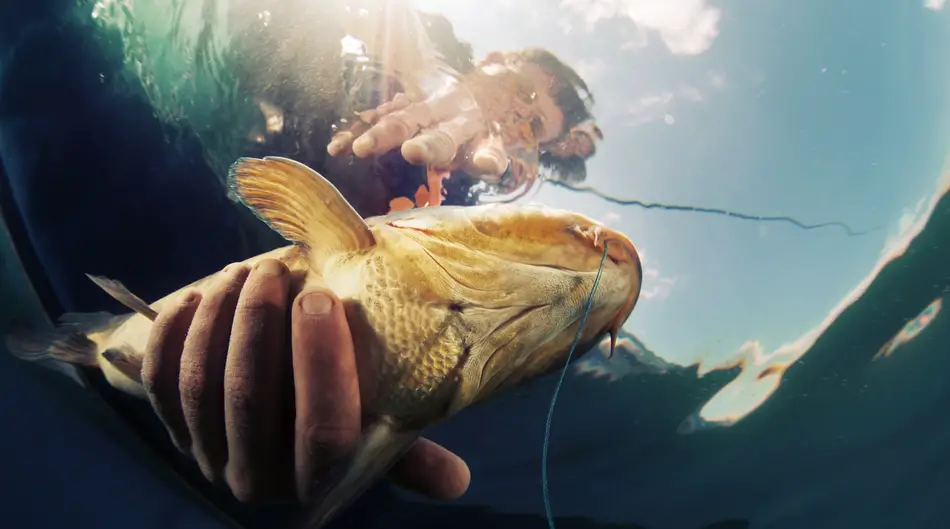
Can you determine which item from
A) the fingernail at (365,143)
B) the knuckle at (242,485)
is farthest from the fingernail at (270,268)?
the fingernail at (365,143)

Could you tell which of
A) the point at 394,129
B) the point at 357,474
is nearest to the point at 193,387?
the point at 357,474

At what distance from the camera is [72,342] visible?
2.60 metres

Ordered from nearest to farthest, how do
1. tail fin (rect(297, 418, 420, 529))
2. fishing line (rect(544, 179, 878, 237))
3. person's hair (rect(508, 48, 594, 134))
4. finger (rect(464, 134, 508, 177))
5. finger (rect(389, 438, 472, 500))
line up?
tail fin (rect(297, 418, 420, 529)), finger (rect(389, 438, 472, 500)), finger (rect(464, 134, 508, 177)), person's hair (rect(508, 48, 594, 134)), fishing line (rect(544, 179, 878, 237))

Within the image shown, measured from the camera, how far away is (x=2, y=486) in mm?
3512

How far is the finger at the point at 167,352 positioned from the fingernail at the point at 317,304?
505 millimetres

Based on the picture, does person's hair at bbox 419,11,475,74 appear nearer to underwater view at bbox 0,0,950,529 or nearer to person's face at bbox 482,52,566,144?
underwater view at bbox 0,0,950,529

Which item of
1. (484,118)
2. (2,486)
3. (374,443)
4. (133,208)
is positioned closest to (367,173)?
(484,118)

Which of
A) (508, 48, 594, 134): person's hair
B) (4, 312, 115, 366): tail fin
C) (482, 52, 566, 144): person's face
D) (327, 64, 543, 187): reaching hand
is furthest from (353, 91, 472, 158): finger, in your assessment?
(4, 312, 115, 366): tail fin

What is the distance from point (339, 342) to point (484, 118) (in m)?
3.08

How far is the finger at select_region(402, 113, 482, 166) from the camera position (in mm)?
2979

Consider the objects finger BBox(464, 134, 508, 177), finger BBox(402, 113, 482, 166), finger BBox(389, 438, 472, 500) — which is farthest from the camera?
finger BBox(464, 134, 508, 177)

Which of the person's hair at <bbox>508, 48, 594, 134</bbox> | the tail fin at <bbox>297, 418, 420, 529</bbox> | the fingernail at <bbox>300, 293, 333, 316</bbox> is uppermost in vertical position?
the person's hair at <bbox>508, 48, 594, 134</bbox>

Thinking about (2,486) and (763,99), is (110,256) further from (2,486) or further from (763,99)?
(763,99)

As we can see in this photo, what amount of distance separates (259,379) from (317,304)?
265 mm
